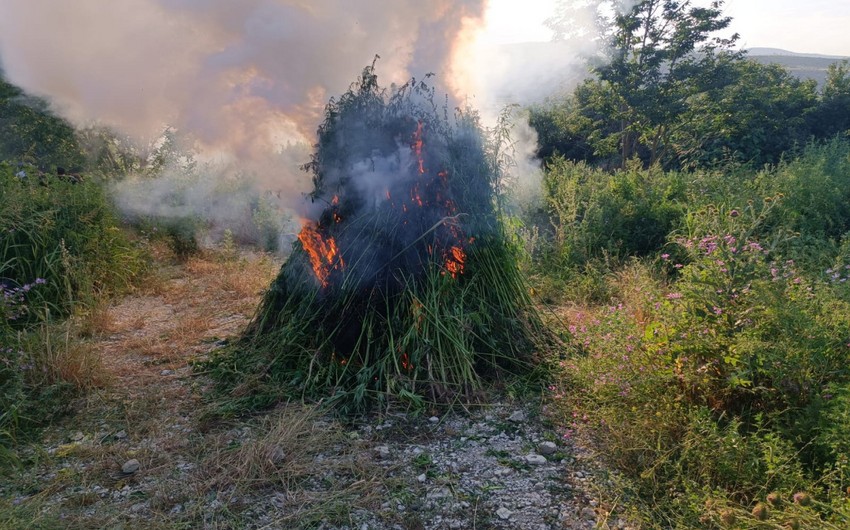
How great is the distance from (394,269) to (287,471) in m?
1.57

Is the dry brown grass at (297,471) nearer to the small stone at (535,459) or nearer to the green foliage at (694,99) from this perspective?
the small stone at (535,459)

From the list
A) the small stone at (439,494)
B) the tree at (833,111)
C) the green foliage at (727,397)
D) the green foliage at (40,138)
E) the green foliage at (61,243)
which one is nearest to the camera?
the green foliage at (727,397)

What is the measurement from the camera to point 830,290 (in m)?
3.00

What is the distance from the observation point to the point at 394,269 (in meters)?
3.72

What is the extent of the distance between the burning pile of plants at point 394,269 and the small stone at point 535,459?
0.71 metres

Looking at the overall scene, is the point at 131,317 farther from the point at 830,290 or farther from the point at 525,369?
the point at 830,290

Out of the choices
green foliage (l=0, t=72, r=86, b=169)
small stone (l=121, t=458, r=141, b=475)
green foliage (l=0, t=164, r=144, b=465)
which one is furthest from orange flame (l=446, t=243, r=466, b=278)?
green foliage (l=0, t=72, r=86, b=169)

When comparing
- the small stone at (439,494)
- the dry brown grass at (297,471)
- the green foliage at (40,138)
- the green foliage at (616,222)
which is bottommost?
the small stone at (439,494)

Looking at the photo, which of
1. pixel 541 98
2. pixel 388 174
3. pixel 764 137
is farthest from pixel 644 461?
pixel 541 98

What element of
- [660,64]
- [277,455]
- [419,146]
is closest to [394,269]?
[419,146]

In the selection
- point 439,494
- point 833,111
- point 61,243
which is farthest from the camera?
point 833,111

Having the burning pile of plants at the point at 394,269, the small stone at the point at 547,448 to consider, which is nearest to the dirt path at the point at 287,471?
the small stone at the point at 547,448

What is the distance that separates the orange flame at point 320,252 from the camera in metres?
3.80

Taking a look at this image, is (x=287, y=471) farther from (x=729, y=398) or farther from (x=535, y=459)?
(x=729, y=398)
